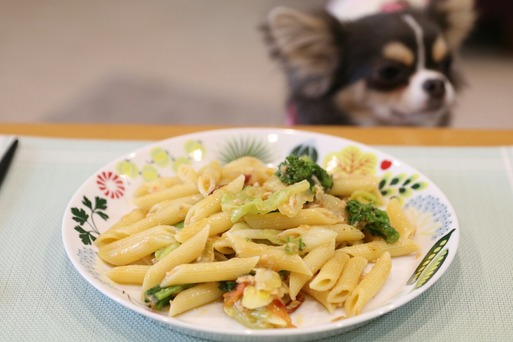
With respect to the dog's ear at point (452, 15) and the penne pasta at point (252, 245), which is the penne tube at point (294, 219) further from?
the dog's ear at point (452, 15)

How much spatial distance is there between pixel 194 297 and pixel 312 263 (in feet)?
0.82

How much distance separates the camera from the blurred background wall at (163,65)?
3691 millimetres

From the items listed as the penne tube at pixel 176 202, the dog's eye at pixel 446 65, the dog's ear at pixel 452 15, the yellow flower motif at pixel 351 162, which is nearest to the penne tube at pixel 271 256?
the penne tube at pixel 176 202

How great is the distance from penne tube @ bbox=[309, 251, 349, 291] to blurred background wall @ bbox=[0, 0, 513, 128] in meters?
2.29

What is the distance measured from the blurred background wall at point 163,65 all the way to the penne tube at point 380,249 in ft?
7.29

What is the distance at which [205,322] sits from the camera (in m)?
1.09

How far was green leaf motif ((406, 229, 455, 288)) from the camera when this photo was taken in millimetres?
1167

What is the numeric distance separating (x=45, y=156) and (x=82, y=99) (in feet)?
7.41

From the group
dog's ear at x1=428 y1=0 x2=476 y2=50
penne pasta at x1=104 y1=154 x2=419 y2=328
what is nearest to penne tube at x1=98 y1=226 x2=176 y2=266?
penne pasta at x1=104 y1=154 x2=419 y2=328

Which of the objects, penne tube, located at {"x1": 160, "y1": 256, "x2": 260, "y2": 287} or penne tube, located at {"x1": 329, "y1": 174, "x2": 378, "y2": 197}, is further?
penne tube, located at {"x1": 329, "y1": 174, "x2": 378, "y2": 197}

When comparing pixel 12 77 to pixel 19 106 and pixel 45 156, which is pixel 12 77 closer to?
pixel 19 106

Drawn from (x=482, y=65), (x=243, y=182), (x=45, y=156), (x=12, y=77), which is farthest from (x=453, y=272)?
(x=12, y=77)

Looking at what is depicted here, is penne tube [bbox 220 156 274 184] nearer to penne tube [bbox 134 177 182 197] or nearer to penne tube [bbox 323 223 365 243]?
penne tube [bbox 134 177 182 197]

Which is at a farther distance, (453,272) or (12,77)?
(12,77)
